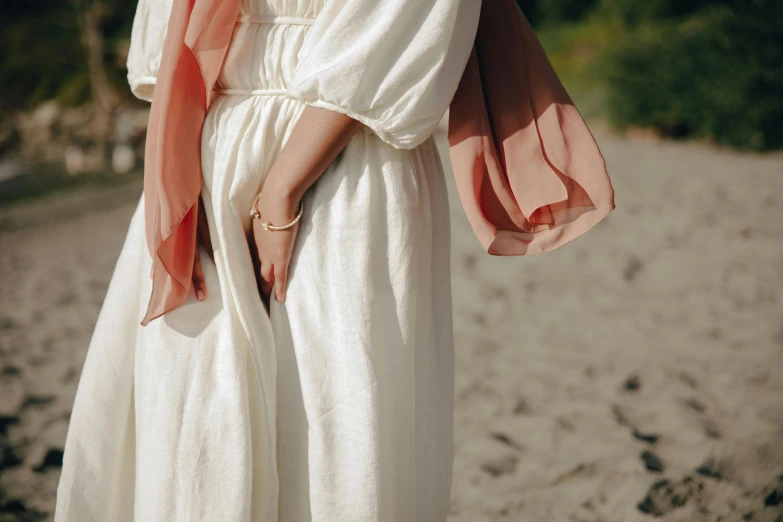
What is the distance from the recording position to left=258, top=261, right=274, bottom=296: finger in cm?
126

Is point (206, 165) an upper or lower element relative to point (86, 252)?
upper

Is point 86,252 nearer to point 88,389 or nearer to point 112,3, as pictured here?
point 88,389

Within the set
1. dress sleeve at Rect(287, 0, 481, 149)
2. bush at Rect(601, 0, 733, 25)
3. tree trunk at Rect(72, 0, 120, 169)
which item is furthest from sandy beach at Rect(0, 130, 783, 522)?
bush at Rect(601, 0, 733, 25)

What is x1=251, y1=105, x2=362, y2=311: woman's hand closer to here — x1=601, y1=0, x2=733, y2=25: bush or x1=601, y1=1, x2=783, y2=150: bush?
x1=601, y1=1, x2=783, y2=150: bush

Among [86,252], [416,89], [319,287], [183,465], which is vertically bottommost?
[86,252]

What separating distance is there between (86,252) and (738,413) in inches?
193

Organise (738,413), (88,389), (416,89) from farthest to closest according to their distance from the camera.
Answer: (738,413) < (88,389) < (416,89)

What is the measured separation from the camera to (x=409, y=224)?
124cm

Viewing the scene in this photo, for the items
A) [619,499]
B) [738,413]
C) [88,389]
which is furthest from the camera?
[738,413]

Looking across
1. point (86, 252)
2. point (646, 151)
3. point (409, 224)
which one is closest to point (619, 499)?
point (409, 224)

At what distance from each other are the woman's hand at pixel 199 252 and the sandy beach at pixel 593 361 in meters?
1.59

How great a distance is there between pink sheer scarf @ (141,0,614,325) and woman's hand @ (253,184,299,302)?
0.12m

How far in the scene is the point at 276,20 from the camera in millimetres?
1229

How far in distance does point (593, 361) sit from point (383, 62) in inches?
117
